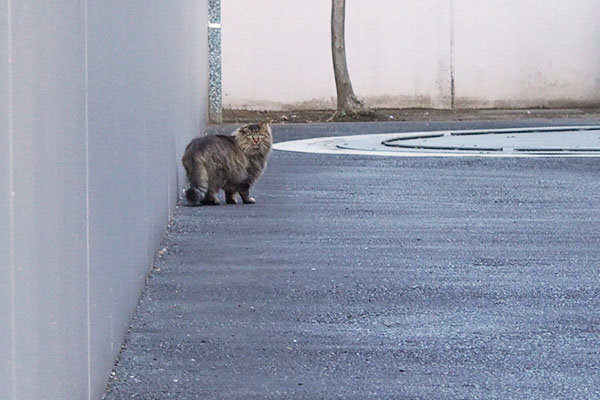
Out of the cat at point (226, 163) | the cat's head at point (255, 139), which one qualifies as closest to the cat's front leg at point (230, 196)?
the cat at point (226, 163)

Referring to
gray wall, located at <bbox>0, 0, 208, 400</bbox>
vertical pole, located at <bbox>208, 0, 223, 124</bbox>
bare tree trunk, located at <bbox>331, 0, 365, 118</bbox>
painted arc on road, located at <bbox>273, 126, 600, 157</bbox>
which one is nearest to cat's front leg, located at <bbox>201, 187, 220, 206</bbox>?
gray wall, located at <bbox>0, 0, 208, 400</bbox>

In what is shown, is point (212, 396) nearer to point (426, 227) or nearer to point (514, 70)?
point (426, 227)

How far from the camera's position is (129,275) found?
20.9 feet

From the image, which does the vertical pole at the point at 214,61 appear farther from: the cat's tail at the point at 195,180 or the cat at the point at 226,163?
the cat's tail at the point at 195,180

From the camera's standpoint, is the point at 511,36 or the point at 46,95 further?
the point at 511,36

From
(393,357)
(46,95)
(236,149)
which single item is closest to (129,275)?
(393,357)

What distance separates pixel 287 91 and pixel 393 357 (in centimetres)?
1942

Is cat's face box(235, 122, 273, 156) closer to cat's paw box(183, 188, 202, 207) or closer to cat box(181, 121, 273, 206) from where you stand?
cat box(181, 121, 273, 206)

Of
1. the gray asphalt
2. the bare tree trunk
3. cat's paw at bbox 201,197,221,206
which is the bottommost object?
the gray asphalt

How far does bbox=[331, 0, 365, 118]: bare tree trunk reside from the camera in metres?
23.3

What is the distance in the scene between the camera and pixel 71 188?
428cm

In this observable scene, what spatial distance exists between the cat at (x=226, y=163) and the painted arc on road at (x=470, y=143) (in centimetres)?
451

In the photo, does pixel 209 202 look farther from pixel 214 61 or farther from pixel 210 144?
pixel 214 61

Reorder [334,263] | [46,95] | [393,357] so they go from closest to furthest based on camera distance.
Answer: [46,95] < [393,357] < [334,263]
